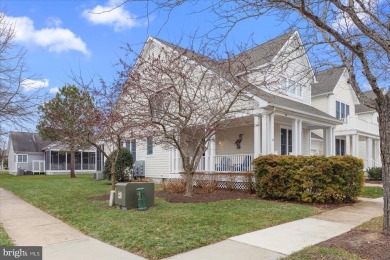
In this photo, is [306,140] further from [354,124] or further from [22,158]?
[22,158]

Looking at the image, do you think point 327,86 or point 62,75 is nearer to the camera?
point 62,75

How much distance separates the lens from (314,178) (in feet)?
37.7

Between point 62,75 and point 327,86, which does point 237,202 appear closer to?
point 62,75

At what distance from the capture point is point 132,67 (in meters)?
11.1

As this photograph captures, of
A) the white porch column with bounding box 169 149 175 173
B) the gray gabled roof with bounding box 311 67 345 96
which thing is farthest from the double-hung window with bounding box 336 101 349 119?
the white porch column with bounding box 169 149 175 173

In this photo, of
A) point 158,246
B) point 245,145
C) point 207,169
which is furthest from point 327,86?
point 158,246

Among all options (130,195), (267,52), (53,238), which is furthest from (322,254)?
(130,195)

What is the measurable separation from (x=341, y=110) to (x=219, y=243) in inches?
889

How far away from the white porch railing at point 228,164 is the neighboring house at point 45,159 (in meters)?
24.4

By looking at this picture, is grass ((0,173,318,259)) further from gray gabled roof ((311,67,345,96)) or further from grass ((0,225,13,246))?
gray gabled roof ((311,67,345,96))

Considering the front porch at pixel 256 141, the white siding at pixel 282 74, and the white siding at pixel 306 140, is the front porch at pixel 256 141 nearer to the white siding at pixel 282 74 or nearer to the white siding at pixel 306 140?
the white siding at pixel 306 140

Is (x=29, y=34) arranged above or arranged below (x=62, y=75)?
above

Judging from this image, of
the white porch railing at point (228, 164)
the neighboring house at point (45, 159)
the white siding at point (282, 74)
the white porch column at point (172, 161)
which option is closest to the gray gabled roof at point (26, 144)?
the neighboring house at point (45, 159)

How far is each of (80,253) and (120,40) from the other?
7.14 metres
